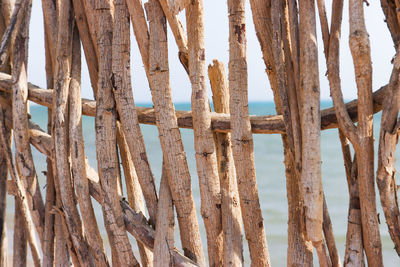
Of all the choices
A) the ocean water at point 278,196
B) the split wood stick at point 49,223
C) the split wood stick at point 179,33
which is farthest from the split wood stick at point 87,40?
the ocean water at point 278,196

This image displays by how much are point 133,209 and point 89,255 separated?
268 millimetres

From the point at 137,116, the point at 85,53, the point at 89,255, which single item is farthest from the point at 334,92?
the point at 89,255

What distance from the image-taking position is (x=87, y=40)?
5.85 ft

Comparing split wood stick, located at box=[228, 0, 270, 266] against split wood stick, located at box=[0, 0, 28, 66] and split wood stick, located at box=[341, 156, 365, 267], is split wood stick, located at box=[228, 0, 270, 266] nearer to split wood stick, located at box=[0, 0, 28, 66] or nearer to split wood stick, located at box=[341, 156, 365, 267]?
split wood stick, located at box=[341, 156, 365, 267]

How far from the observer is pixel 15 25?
1.95 m

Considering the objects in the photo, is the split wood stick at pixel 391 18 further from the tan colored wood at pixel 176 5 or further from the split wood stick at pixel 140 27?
the split wood stick at pixel 140 27

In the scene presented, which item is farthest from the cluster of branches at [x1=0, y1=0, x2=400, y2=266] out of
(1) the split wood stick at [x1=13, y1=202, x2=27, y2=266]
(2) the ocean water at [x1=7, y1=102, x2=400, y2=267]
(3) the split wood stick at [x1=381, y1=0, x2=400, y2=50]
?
(2) the ocean water at [x1=7, y1=102, x2=400, y2=267]

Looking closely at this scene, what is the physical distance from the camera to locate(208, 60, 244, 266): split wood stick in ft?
4.90

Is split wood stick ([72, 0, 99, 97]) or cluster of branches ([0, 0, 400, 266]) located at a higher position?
split wood stick ([72, 0, 99, 97])

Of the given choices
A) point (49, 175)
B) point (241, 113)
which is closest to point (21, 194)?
point (49, 175)

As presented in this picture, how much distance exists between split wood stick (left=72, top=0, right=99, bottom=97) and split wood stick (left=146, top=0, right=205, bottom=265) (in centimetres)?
35

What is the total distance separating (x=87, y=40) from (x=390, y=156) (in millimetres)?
1190

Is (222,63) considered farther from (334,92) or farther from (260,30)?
(334,92)

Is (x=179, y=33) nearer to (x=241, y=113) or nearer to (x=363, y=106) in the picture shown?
(x=241, y=113)
